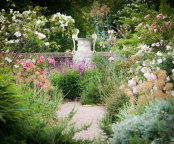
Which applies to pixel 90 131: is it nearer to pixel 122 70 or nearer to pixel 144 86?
pixel 144 86

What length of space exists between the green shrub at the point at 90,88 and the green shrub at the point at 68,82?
0.25 meters

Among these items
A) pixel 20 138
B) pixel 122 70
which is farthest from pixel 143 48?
pixel 20 138

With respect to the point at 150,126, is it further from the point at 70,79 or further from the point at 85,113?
the point at 70,79

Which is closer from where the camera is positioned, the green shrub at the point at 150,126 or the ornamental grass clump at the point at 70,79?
the green shrub at the point at 150,126

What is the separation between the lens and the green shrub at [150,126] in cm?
315

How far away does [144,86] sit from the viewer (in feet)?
14.5

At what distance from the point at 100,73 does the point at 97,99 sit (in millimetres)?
987

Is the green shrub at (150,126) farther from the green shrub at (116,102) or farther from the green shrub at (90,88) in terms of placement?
the green shrub at (90,88)

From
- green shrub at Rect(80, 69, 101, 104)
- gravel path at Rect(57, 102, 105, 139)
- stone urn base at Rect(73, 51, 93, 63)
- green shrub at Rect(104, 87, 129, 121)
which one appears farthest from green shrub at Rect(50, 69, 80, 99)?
green shrub at Rect(104, 87, 129, 121)

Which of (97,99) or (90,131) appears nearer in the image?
(90,131)

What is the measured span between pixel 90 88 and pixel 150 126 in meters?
5.52

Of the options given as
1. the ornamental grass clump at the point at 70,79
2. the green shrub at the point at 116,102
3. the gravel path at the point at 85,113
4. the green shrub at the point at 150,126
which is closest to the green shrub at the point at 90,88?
the ornamental grass clump at the point at 70,79

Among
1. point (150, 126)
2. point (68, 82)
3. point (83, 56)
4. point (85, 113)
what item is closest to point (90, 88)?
point (68, 82)

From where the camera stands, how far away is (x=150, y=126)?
3223 mm
